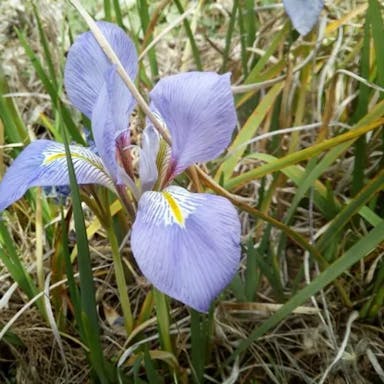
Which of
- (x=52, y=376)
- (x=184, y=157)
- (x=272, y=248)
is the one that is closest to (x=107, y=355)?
(x=52, y=376)

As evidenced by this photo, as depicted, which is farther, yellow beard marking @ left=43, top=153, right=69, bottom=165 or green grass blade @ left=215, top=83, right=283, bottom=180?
green grass blade @ left=215, top=83, right=283, bottom=180

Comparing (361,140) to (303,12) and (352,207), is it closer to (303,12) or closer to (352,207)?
(352,207)

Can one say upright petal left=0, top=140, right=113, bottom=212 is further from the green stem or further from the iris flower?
the green stem

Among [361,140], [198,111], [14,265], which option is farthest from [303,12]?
[14,265]

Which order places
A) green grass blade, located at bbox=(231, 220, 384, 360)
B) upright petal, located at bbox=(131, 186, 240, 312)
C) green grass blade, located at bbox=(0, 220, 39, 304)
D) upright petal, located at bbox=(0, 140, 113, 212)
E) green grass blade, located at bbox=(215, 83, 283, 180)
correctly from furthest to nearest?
green grass blade, located at bbox=(215, 83, 283, 180) < green grass blade, located at bbox=(0, 220, 39, 304) < green grass blade, located at bbox=(231, 220, 384, 360) < upright petal, located at bbox=(0, 140, 113, 212) < upright petal, located at bbox=(131, 186, 240, 312)

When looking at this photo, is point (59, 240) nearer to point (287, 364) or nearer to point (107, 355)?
point (107, 355)

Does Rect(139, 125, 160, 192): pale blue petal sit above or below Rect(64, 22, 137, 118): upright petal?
below

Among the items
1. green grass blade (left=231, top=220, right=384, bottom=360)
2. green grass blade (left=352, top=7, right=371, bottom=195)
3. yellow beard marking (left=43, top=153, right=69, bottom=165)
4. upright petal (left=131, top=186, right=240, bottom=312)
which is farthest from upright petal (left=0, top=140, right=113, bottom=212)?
green grass blade (left=352, top=7, right=371, bottom=195)
